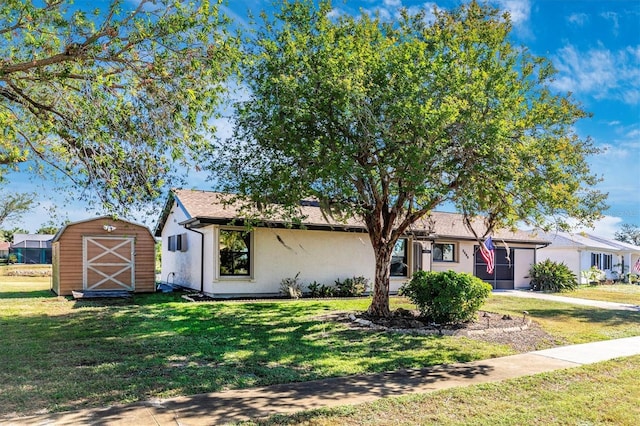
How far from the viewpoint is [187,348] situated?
28.1 ft

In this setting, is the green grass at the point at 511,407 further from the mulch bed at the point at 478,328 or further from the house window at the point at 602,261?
the house window at the point at 602,261

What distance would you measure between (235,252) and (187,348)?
28.3 ft

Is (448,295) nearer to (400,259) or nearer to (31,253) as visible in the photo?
(400,259)

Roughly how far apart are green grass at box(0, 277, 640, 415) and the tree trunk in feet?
4.42

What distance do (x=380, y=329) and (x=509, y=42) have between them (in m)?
7.51

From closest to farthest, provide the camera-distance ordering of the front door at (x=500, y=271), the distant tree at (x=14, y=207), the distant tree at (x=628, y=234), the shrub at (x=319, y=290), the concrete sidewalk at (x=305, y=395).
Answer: the concrete sidewalk at (x=305, y=395)
the shrub at (x=319, y=290)
the front door at (x=500, y=271)
the distant tree at (x=14, y=207)
the distant tree at (x=628, y=234)

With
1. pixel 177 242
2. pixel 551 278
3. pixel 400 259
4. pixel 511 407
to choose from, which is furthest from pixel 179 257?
A: pixel 551 278

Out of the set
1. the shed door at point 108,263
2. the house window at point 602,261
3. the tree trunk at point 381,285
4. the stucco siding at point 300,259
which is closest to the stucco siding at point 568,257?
the house window at point 602,261

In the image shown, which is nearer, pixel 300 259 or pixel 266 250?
pixel 266 250

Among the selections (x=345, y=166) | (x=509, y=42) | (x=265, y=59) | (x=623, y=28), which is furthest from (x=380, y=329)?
(x=623, y=28)

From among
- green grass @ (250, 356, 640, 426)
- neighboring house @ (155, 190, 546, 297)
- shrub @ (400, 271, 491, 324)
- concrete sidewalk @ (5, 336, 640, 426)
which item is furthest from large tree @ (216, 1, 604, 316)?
green grass @ (250, 356, 640, 426)

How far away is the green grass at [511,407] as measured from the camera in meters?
5.10

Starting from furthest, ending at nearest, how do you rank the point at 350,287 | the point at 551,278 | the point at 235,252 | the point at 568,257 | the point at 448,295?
the point at 568,257 → the point at 551,278 → the point at 350,287 → the point at 235,252 → the point at 448,295

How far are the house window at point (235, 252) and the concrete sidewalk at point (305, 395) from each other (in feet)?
35.2
